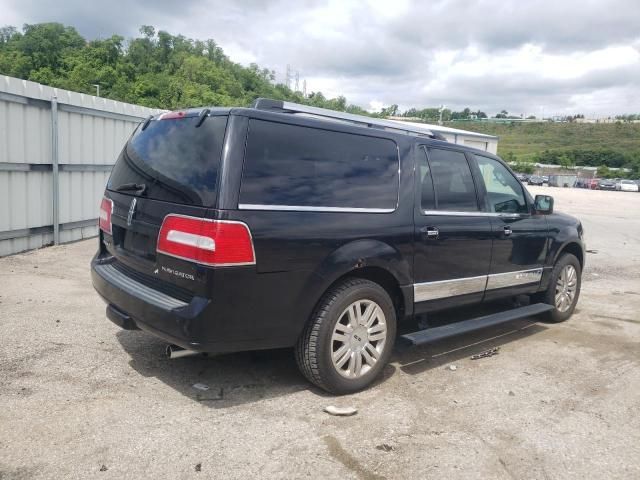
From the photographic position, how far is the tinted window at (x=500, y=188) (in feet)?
16.7

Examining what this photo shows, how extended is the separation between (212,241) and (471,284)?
8.56ft

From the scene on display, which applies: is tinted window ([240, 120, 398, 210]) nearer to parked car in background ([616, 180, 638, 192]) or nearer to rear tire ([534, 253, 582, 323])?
rear tire ([534, 253, 582, 323])

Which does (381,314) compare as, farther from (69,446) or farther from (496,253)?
(69,446)

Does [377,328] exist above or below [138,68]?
below

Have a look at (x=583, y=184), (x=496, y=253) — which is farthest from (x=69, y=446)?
(x=583, y=184)

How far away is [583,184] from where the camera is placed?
2486 inches

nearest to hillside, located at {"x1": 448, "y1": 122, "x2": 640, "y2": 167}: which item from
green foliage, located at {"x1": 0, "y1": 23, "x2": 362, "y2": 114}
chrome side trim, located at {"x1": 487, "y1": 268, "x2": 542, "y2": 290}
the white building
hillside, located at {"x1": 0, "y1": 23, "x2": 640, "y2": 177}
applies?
hillside, located at {"x1": 0, "y1": 23, "x2": 640, "y2": 177}

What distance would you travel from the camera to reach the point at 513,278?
5.31m

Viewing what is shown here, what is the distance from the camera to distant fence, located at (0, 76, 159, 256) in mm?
7434

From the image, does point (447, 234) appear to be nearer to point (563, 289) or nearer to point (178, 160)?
point (178, 160)

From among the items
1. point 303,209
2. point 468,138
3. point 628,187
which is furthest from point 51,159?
point 628,187

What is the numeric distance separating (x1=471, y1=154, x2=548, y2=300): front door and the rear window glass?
2.66m

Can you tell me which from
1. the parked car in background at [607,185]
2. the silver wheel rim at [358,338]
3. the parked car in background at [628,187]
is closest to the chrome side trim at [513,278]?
the silver wheel rim at [358,338]

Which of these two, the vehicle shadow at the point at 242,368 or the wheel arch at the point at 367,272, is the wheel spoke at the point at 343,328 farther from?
the vehicle shadow at the point at 242,368
